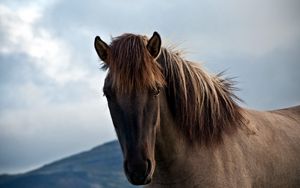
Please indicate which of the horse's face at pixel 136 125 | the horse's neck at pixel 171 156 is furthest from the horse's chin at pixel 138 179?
the horse's neck at pixel 171 156

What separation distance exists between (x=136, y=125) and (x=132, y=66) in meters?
0.79

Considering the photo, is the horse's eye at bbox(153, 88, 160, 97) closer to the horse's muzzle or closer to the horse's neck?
the horse's neck

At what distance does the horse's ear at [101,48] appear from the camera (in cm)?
744

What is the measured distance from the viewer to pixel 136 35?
755cm

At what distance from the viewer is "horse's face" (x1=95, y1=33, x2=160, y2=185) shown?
659cm

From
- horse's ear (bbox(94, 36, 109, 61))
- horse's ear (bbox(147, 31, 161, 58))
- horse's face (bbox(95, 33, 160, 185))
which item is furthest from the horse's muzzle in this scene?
horse's ear (bbox(94, 36, 109, 61))

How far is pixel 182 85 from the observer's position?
766 cm

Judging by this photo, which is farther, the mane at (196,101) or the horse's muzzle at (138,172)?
the mane at (196,101)

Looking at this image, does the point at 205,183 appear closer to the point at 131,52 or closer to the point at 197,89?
the point at 197,89

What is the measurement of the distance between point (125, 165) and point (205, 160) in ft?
4.40

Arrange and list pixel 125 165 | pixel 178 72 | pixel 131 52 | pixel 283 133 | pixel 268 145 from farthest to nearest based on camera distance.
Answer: pixel 283 133, pixel 268 145, pixel 178 72, pixel 131 52, pixel 125 165

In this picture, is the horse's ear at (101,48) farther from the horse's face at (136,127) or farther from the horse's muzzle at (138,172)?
the horse's muzzle at (138,172)

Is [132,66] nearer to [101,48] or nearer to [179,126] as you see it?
[101,48]

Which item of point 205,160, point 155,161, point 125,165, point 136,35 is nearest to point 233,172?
point 205,160
